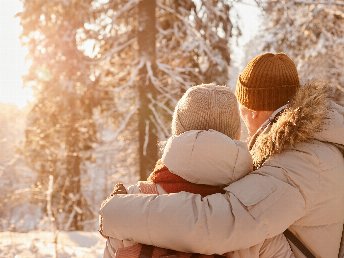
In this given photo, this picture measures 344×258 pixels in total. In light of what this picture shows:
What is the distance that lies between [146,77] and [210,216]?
8069 millimetres

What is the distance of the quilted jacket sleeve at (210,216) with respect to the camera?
7.10ft

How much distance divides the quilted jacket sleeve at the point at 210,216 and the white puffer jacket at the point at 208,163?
0.06 metres

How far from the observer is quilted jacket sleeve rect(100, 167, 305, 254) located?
2.16m

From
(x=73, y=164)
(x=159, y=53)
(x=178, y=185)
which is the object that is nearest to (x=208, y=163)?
(x=178, y=185)

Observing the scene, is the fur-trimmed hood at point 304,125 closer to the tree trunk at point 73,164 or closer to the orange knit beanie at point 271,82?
the orange knit beanie at point 271,82

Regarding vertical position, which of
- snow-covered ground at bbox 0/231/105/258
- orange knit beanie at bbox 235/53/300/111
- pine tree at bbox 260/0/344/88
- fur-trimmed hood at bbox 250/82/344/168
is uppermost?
pine tree at bbox 260/0/344/88

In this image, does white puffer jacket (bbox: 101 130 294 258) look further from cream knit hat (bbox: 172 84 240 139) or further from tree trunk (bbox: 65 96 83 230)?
tree trunk (bbox: 65 96 83 230)

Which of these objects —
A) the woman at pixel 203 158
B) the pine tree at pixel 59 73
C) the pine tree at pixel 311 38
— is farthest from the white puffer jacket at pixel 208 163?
the pine tree at pixel 311 38

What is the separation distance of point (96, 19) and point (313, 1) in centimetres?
484

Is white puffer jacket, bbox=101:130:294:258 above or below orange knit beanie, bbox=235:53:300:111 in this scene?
below

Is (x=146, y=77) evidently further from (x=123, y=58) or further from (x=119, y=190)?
(x=119, y=190)

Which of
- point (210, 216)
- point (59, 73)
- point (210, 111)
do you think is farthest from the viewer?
point (59, 73)

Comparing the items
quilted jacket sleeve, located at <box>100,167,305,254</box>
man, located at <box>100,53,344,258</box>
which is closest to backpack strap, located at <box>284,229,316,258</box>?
man, located at <box>100,53,344,258</box>

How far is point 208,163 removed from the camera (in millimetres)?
2270
